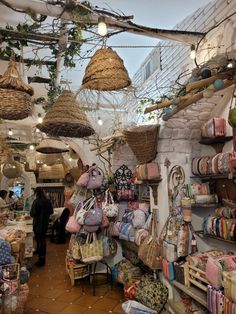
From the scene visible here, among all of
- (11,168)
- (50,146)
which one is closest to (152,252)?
(50,146)

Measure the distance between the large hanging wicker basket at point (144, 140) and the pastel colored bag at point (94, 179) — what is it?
44.2 inches

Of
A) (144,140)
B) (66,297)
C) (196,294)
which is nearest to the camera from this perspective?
(196,294)

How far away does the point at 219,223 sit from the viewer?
8.79ft

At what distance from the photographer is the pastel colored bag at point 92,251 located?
13.4 ft

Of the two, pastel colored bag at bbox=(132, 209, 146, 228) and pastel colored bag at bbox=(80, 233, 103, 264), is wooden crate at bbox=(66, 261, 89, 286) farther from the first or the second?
pastel colored bag at bbox=(132, 209, 146, 228)

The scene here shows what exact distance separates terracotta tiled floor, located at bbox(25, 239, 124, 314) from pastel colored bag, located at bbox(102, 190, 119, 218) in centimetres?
119

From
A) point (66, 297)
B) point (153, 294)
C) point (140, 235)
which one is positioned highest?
point (140, 235)

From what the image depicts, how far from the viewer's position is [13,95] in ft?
6.93

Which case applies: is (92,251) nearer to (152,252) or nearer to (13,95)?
(152,252)

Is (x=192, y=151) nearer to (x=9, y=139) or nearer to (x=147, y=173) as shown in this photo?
(x=147, y=173)

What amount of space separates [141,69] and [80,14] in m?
2.90

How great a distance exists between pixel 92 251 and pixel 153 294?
1.21 meters

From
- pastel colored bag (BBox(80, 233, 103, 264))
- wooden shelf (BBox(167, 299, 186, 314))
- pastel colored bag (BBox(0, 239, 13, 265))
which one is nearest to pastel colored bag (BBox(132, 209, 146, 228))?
pastel colored bag (BBox(80, 233, 103, 264))

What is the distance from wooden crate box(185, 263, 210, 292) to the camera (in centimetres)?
253
